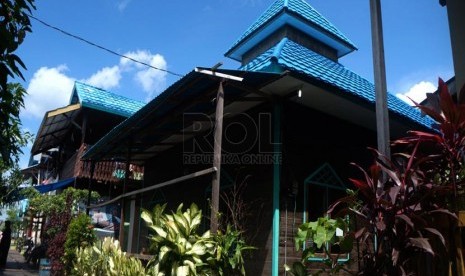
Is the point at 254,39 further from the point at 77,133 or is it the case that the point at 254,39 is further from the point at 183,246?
the point at 77,133

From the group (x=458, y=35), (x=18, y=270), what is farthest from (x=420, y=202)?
(x=18, y=270)

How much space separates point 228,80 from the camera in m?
5.84

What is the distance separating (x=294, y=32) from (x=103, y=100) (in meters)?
→ 10.9

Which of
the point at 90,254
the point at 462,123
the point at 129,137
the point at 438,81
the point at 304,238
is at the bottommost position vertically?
the point at 90,254

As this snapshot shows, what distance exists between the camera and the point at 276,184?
6809 millimetres

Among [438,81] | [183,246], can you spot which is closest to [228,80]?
[183,246]

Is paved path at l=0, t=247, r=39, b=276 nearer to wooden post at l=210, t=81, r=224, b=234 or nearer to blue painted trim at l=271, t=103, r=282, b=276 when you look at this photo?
blue painted trim at l=271, t=103, r=282, b=276

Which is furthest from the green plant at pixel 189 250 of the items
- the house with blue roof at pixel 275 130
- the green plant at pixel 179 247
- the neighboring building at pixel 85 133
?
the neighboring building at pixel 85 133

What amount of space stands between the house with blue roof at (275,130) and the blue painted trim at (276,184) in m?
0.02

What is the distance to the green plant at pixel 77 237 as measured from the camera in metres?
9.75

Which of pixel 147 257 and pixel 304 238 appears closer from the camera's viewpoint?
pixel 304 238

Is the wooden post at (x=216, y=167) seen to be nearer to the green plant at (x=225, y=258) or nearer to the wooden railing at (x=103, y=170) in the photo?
the green plant at (x=225, y=258)

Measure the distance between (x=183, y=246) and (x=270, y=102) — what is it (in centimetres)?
311

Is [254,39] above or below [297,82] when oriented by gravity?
above
